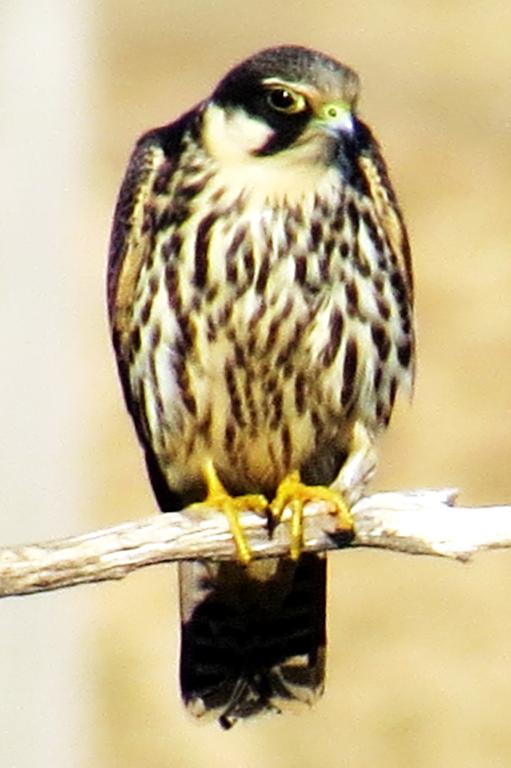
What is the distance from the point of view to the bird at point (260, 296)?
21.2 feet

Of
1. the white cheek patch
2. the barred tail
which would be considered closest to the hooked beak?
the white cheek patch

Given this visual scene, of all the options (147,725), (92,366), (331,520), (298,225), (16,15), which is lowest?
(147,725)

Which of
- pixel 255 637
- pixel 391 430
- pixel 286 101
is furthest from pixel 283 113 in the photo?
pixel 391 430

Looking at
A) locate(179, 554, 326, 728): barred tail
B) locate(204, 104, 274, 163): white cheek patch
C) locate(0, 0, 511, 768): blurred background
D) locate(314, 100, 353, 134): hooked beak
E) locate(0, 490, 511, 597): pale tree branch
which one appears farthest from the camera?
locate(0, 0, 511, 768): blurred background

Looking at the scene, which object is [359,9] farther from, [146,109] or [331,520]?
[331,520]

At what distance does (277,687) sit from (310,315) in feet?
2.42

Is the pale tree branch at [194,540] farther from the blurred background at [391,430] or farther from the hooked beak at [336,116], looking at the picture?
the blurred background at [391,430]

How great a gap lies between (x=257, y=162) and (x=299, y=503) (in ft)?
1.90

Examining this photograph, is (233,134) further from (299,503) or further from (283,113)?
(299,503)

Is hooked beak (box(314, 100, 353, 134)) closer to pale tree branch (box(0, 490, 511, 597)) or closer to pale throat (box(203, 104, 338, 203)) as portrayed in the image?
pale throat (box(203, 104, 338, 203))

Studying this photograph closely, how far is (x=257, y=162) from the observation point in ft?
21.2

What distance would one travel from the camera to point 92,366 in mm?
9297

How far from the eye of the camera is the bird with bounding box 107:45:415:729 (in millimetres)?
6457

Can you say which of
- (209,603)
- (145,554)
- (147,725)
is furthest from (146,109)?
(145,554)
